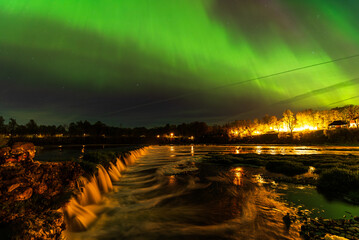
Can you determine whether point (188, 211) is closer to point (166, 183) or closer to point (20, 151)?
point (166, 183)

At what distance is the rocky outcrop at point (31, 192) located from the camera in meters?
6.29

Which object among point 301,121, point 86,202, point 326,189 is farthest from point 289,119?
point 86,202

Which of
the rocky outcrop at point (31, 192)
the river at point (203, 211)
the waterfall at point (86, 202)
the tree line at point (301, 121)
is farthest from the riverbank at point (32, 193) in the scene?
the tree line at point (301, 121)

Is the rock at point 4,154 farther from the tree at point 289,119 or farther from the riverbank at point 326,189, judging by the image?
the tree at point 289,119

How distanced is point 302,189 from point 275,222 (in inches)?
276

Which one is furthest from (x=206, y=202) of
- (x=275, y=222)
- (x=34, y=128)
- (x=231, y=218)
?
(x=34, y=128)

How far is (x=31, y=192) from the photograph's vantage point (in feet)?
29.5

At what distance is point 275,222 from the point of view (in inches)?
364

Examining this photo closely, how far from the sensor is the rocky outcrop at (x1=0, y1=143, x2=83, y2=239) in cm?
629

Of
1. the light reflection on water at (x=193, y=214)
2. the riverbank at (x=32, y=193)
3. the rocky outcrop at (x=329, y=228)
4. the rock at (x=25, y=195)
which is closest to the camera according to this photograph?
the riverbank at (x=32, y=193)

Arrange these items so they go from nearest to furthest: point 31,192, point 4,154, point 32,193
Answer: point 31,192 < point 32,193 < point 4,154

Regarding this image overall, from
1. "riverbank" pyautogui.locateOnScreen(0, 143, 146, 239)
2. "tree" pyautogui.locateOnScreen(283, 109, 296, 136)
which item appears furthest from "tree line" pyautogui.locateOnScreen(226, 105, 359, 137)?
"riverbank" pyautogui.locateOnScreen(0, 143, 146, 239)

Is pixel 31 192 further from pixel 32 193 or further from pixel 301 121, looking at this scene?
pixel 301 121

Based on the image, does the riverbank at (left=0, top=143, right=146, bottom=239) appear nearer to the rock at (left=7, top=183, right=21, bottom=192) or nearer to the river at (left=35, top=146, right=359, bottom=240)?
the rock at (left=7, top=183, right=21, bottom=192)
